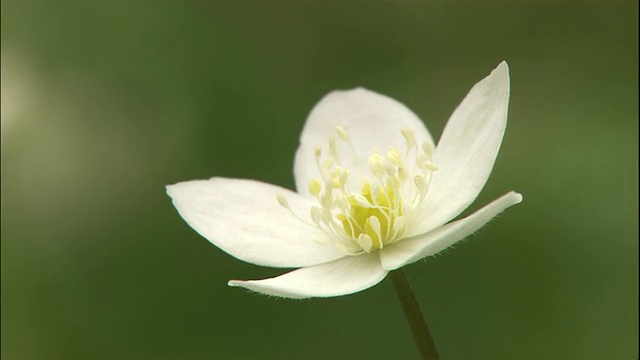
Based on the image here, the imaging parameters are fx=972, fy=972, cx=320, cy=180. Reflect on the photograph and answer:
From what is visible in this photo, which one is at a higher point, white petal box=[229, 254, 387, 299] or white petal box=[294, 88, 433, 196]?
white petal box=[294, 88, 433, 196]

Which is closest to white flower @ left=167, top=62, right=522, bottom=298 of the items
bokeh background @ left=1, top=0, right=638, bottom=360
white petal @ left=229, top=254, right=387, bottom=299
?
white petal @ left=229, top=254, right=387, bottom=299

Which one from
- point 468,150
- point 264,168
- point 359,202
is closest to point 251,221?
point 359,202

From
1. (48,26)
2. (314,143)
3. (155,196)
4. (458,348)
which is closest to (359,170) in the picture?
(314,143)

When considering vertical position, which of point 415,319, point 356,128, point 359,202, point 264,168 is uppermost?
point 264,168

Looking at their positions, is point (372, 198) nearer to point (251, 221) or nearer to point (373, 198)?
point (373, 198)

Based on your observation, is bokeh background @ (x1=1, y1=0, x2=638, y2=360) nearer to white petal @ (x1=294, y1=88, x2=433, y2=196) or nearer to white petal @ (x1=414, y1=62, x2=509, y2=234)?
white petal @ (x1=294, y1=88, x2=433, y2=196)

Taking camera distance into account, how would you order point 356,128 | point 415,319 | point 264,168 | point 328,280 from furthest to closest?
point 264,168
point 356,128
point 328,280
point 415,319

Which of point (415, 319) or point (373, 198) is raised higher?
point (373, 198)
